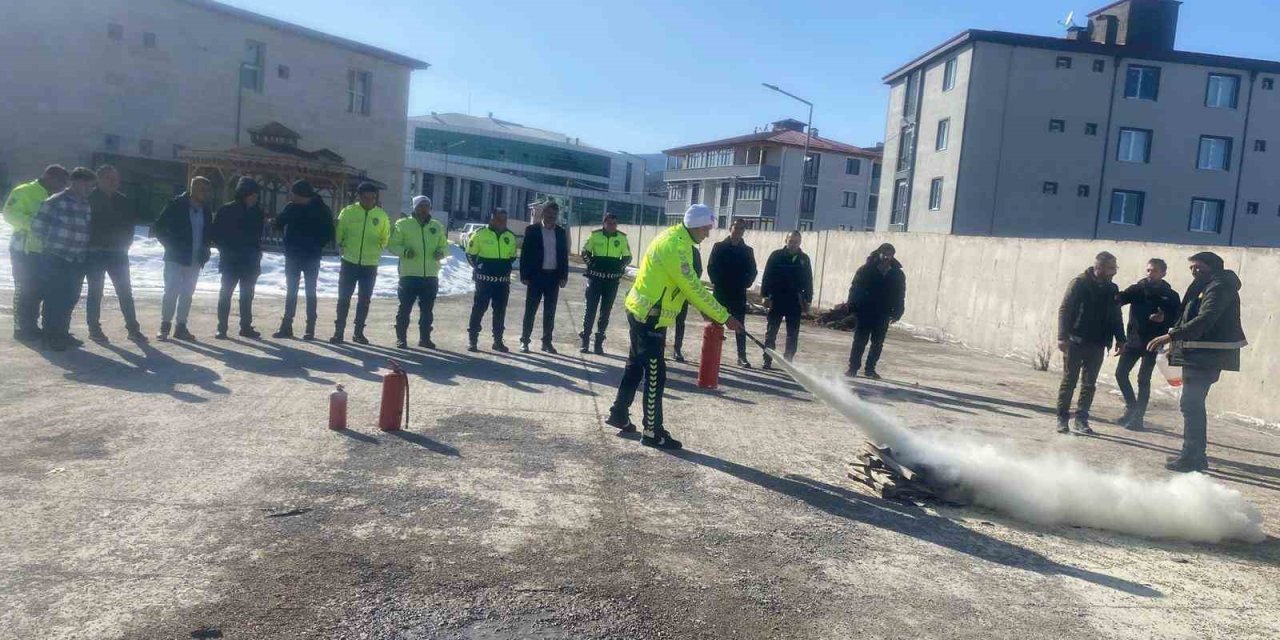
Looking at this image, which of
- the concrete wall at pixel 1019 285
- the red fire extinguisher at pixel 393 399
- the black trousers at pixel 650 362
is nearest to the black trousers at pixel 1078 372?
the concrete wall at pixel 1019 285

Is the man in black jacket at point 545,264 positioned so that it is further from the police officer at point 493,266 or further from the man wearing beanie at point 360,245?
the man wearing beanie at point 360,245

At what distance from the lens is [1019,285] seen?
1611 cm

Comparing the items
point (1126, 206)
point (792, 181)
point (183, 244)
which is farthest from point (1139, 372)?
point (792, 181)

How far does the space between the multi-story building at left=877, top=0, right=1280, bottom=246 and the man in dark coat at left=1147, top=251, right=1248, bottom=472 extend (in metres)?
34.0

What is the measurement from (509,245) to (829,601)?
8.14 meters

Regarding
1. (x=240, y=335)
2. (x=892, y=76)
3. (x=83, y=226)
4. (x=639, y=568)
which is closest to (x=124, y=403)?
(x=83, y=226)

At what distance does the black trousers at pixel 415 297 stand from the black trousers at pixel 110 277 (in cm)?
296

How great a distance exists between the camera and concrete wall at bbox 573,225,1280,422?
10.9 meters

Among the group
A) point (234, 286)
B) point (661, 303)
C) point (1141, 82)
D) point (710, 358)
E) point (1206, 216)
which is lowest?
point (710, 358)

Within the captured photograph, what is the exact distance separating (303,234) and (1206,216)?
44554 millimetres

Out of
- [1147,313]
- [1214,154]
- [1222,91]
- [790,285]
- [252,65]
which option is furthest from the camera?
[1214,154]

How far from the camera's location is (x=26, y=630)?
3.72 m

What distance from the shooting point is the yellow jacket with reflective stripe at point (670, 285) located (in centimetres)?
721

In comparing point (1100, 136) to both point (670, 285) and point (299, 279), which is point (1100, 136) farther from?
point (670, 285)
